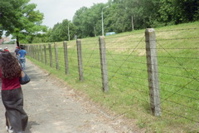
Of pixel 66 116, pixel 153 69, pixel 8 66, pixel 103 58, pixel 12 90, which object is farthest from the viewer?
pixel 103 58

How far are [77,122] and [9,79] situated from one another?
1731 millimetres

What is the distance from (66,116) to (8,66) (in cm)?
201

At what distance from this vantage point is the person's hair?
4304 mm

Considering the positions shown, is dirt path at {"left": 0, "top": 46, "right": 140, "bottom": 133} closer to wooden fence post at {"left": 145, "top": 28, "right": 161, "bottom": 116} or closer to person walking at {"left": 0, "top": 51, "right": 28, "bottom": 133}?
person walking at {"left": 0, "top": 51, "right": 28, "bottom": 133}

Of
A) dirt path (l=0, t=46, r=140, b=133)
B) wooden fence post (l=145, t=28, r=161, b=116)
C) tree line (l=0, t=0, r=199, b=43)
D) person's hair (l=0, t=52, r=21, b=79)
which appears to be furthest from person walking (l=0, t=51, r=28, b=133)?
tree line (l=0, t=0, r=199, b=43)

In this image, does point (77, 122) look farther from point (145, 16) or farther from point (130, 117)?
point (145, 16)

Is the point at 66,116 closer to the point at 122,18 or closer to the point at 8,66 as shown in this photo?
the point at 8,66

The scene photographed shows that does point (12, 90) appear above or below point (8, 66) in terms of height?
below

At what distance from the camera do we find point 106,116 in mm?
5461

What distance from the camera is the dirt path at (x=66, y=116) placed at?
4.89 m

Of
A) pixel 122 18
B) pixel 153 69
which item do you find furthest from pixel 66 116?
pixel 122 18

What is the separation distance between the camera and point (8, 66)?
433 cm

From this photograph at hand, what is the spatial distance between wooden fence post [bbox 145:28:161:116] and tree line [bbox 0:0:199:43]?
9969mm

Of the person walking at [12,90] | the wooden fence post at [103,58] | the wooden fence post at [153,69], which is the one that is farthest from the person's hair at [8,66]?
the wooden fence post at [103,58]
